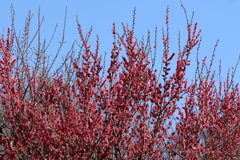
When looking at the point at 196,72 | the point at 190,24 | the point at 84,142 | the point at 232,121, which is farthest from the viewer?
the point at 232,121

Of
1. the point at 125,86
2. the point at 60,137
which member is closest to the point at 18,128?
the point at 60,137

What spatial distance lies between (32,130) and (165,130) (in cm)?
216

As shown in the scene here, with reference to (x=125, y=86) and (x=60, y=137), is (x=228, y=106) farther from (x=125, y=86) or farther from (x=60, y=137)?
(x=60, y=137)

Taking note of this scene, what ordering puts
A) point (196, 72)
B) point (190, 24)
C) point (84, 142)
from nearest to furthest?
point (84, 142) → point (190, 24) → point (196, 72)

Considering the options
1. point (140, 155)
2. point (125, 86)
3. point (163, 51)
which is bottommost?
point (140, 155)

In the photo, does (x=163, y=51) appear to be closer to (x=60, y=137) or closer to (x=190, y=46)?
(x=190, y=46)

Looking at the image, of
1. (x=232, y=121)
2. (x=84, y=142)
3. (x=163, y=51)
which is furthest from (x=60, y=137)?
(x=232, y=121)

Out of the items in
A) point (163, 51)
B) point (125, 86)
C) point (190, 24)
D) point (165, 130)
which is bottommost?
point (165, 130)

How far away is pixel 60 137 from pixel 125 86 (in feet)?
4.28

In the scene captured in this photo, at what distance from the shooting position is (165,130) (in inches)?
221

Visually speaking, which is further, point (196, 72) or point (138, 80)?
point (196, 72)

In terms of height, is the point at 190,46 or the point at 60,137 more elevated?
the point at 190,46

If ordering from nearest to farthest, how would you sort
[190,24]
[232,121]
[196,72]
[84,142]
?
[84,142] → [190,24] → [196,72] → [232,121]

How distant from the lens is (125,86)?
5.51m
